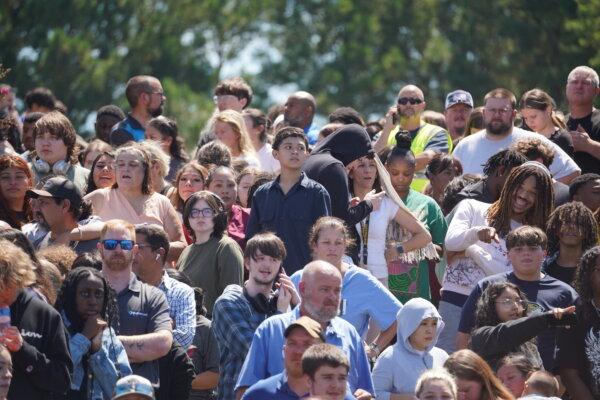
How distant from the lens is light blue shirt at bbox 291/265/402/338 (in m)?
13.7

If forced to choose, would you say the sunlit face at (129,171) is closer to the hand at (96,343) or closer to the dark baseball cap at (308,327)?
the hand at (96,343)

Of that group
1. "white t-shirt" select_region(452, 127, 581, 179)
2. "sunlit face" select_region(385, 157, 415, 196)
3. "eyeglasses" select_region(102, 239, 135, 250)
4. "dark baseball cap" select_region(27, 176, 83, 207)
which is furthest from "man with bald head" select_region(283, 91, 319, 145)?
"eyeglasses" select_region(102, 239, 135, 250)

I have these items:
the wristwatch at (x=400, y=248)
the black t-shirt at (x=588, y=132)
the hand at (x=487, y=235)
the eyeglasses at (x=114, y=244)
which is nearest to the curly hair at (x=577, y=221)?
the hand at (x=487, y=235)

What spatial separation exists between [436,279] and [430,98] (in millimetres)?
32494

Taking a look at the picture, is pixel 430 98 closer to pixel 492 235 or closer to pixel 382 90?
pixel 382 90

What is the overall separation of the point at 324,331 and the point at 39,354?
6.50 ft

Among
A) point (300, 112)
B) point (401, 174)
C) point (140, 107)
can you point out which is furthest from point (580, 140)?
point (140, 107)

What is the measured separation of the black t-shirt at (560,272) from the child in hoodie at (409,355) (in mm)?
1600

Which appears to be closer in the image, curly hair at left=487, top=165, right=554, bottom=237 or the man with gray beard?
curly hair at left=487, top=165, right=554, bottom=237

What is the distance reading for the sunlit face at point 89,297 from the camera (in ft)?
39.6

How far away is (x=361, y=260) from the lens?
50.3ft

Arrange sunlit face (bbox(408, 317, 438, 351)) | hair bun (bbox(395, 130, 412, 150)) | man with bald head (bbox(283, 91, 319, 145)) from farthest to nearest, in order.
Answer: man with bald head (bbox(283, 91, 319, 145)) < hair bun (bbox(395, 130, 412, 150)) < sunlit face (bbox(408, 317, 438, 351))

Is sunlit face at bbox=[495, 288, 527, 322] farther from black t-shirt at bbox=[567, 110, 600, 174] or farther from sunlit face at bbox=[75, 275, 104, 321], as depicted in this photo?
black t-shirt at bbox=[567, 110, 600, 174]

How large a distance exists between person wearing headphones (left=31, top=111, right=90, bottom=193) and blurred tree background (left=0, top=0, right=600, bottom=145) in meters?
11.4
